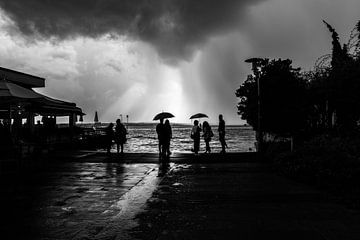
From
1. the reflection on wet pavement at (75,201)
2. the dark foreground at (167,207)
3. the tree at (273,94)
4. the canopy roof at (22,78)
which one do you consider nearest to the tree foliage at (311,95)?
the tree at (273,94)

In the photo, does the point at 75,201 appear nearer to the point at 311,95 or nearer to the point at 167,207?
the point at 167,207

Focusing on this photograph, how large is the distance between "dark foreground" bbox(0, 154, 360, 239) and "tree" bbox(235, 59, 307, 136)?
9.79m

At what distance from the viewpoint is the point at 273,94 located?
26.9 m

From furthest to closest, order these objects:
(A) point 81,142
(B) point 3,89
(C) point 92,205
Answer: (A) point 81,142 → (B) point 3,89 → (C) point 92,205

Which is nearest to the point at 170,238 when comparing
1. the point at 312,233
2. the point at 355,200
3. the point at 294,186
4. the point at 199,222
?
the point at 199,222

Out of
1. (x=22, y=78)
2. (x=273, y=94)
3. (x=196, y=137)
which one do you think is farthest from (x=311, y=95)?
(x=22, y=78)

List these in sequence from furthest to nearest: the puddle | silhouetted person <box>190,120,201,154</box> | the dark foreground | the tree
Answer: the tree → silhouetted person <box>190,120,201,154</box> → the puddle → the dark foreground

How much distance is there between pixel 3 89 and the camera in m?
11.8

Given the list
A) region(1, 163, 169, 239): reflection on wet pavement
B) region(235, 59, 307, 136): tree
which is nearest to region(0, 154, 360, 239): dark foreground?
region(1, 163, 169, 239): reflection on wet pavement

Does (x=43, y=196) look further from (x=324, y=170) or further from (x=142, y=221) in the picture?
(x=324, y=170)

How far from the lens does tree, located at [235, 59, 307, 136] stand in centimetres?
2323

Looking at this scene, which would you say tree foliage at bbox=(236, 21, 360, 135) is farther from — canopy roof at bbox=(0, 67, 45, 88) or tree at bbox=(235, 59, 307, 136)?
canopy roof at bbox=(0, 67, 45, 88)

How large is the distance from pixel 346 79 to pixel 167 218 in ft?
30.1

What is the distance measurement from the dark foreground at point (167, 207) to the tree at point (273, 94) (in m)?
9.79
